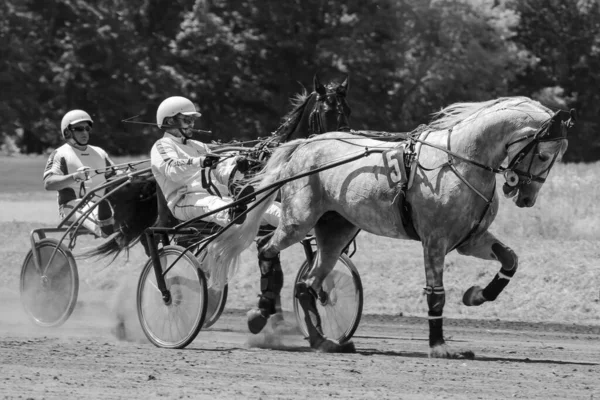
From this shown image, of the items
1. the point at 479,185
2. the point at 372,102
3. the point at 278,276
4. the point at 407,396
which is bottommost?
the point at 407,396

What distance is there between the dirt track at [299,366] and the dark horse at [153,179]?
88cm

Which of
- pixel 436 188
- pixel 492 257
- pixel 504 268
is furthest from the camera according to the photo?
pixel 492 257

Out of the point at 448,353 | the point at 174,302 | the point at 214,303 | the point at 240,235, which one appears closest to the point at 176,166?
the point at 240,235

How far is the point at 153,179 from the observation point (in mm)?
11234

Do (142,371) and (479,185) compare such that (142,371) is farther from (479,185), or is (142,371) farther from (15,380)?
(479,185)

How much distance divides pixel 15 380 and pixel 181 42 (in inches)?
1164

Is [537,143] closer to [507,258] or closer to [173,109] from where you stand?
[507,258]

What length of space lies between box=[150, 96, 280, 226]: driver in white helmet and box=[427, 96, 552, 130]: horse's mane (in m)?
1.78

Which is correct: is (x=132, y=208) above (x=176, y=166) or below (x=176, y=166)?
below

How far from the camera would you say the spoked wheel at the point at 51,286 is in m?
11.6

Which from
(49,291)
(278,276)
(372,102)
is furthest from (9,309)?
(372,102)

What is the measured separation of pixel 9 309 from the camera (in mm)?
12938

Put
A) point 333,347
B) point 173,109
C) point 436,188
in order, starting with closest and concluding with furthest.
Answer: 1. point 436,188
2. point 333,347
3. point 173,109

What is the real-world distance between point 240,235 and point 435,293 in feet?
5.98
